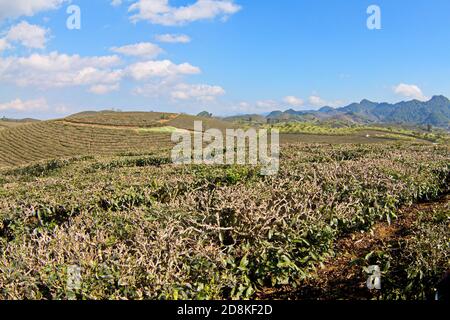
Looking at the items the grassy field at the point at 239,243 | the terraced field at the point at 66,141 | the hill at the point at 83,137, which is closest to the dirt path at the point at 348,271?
the grassy field at the point at 239,243

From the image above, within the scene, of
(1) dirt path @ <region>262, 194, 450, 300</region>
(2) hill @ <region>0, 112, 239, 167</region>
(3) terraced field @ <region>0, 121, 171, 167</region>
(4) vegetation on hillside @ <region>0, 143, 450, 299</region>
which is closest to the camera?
(4) vegetation on hillside @ <region>0, 143, 450, 299</region>

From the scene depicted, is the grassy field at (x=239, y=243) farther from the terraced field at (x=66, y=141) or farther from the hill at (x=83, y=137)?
the terraced field at (x=66, y=141)

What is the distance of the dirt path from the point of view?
4.75m

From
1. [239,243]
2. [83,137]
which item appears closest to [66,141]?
[83,137]

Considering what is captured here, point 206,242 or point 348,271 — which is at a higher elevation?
point 206,242

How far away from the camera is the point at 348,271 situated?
212 inches

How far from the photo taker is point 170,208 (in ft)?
19.5

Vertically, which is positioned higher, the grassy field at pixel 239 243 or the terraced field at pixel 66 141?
the terraced field at pixel 66 141

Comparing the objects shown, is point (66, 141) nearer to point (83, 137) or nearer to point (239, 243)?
point (83, 137)

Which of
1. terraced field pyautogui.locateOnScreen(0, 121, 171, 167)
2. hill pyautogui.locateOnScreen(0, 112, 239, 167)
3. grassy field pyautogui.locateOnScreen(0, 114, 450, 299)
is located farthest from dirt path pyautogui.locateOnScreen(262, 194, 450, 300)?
terraced field pyautogui.locateOnScreen(0, 121, 171, 167)

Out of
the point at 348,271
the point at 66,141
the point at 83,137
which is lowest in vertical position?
the point at 348,271

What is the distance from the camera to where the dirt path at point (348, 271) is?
187 inches

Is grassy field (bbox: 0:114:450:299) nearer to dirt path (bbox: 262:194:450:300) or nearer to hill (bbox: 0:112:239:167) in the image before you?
dirt path (bbox: 262:194:450:300)

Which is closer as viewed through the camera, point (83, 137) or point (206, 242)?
point (206, 242)
